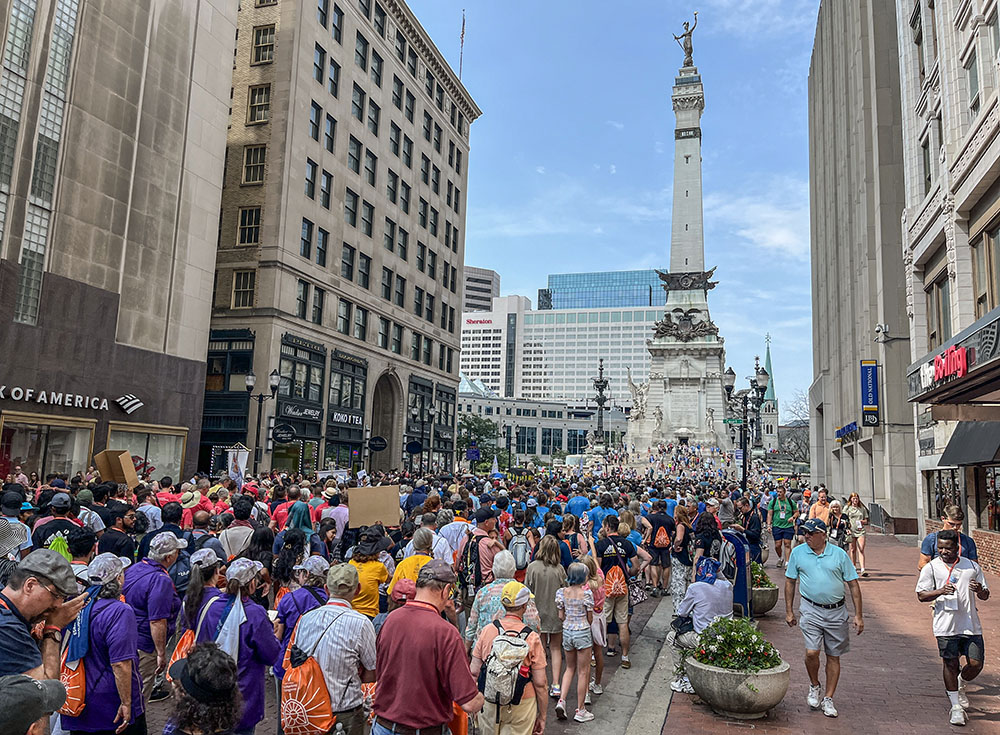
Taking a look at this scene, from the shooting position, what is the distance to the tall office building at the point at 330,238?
3472cm

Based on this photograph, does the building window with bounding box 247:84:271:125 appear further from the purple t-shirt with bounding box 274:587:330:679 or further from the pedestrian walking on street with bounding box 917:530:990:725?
the pedestrian walking on street with bounding box 917:530:990:725

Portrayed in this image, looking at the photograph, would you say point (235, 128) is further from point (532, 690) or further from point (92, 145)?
point (532, 690)

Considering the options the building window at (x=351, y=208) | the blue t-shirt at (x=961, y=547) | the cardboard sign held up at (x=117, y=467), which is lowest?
the blue t-shirt at (x=961, y=547)

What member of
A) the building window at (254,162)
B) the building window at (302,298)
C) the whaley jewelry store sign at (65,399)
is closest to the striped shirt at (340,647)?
the whaley jewelry store sign at (65,399)

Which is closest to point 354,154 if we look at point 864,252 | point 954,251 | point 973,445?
point 864,252

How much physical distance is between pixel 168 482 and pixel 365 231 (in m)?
31.1

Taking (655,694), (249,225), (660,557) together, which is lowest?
(655,694)

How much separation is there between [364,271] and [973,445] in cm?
3283

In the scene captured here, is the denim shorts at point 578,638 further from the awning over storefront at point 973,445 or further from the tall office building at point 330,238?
the tall office building at point 330,238

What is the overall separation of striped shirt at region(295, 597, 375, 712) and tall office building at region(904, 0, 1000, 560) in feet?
37.6

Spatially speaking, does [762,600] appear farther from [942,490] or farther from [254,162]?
[254,162]

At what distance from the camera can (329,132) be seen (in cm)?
3959

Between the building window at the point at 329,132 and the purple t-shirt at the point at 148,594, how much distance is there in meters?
35.2

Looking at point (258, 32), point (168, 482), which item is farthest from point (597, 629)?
point (258, 32)
